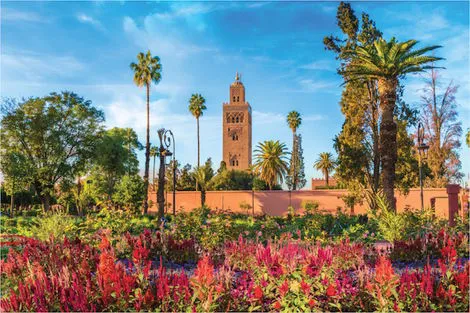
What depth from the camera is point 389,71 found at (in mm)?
19422

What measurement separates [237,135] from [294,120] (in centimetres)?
2340

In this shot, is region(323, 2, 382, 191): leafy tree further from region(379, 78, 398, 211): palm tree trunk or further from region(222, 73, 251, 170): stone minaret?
region(222, 73, 251, 170): stone minaret

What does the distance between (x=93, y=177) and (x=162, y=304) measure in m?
37.9

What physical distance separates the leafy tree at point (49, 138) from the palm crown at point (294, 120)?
34086mm

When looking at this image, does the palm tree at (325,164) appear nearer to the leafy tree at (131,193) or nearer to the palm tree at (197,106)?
the palm tree at (197,106)

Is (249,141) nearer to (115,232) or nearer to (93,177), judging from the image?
(93,177)

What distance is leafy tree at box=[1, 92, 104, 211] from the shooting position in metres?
33.9

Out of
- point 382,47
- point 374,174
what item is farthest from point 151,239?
point 374,174

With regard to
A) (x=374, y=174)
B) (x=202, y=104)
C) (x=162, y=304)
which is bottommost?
(x=162, y=304)

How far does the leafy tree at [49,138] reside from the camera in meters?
33.9

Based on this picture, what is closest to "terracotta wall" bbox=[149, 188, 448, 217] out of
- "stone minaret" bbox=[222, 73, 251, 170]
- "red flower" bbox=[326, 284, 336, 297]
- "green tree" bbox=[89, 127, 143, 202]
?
"green tree" bbox=[89, 127, 143, 202]

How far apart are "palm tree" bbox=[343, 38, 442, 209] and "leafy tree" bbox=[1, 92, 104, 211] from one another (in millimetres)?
23100

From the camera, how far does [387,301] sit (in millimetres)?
4656

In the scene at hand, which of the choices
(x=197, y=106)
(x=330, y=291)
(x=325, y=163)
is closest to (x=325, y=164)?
(x=325, y=163)
